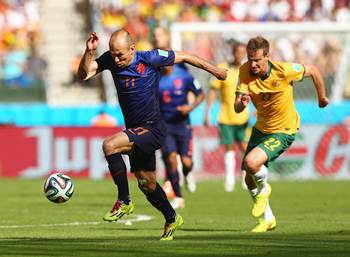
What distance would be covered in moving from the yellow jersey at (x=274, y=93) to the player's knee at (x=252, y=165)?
71 cm

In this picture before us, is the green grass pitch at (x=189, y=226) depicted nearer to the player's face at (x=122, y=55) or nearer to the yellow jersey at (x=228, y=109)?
the yellow jersey at (x=228, y=109)

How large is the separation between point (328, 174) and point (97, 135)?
212 inches

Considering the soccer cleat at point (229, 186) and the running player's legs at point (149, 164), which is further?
the soccer cleat at point (229, 186)

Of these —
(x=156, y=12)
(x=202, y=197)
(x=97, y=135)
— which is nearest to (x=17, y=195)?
(x=202, y=197)

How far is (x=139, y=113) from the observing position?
1177cm

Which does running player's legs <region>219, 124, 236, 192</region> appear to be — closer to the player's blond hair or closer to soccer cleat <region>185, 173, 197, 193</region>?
soccer cleat <region>185, 173, 197, 193</region>

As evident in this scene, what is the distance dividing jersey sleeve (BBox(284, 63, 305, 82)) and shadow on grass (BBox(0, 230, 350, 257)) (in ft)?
6.50

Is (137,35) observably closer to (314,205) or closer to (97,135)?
(97,135)

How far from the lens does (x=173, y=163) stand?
1745cm

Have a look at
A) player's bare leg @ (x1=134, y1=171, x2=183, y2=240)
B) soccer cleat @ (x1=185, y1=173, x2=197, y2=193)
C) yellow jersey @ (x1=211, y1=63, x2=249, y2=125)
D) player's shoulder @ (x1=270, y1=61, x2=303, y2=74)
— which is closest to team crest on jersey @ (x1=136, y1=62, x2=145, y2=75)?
player's bare leg @ (x1=134, y1=171, x2=183, y2=240)

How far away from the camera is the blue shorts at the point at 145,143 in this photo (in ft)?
38.1

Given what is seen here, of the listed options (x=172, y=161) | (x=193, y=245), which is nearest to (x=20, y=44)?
(x=172, y=161)

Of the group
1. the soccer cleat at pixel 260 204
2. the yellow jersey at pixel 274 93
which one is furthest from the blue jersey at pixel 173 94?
the soccer cleat at pixel 260 204

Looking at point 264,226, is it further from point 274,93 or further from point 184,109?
point 184,109
